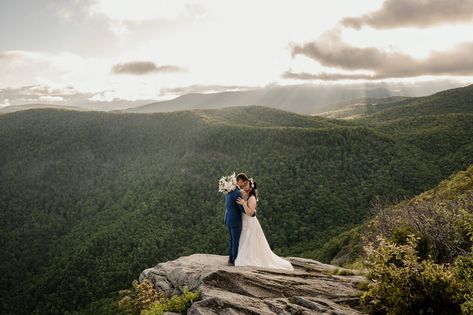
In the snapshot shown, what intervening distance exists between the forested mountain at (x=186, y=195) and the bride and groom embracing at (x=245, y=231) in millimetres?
62619

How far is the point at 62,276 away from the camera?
126062 millimetres

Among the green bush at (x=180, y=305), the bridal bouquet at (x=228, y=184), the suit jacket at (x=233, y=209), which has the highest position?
the bridal bouquet at (x=228, y=184)

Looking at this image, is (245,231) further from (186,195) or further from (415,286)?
(186,195)

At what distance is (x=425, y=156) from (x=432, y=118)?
50320 millimetres

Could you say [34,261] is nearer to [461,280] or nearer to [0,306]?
[0,306]

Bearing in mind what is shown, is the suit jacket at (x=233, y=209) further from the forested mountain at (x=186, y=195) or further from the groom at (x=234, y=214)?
the forested mountain at (x=186, y=195)

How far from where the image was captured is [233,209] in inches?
768

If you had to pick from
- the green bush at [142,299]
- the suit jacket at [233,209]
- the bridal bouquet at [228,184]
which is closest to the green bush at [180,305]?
the green bush at [142,299]

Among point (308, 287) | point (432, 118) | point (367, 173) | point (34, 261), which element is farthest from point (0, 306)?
point (432, 118)

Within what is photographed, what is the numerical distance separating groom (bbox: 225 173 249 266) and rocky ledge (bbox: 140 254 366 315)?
1.72 metres

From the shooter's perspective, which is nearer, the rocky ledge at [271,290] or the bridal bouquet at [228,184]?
the rocky ledge at [271,290]

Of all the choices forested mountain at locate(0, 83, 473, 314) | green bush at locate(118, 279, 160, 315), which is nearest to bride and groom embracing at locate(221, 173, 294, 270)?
green bush at locate(118, 279, 160, 315)

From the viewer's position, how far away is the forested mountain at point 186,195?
11712 centimetres

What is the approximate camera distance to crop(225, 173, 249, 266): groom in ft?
62.5
